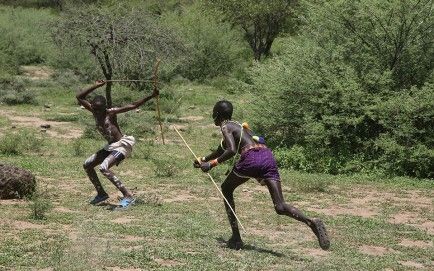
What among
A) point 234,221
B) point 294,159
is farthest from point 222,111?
point 294,159

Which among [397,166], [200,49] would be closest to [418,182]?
[397,166]

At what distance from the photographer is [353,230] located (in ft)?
28.6

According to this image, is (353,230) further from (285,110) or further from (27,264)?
(285,110)

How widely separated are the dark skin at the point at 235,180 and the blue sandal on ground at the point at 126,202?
2.19m

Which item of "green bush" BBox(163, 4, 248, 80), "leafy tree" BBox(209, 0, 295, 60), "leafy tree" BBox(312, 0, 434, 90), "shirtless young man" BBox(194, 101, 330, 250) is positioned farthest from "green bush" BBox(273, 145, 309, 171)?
"leafy tree" BBox(209, 0, 295, 60)

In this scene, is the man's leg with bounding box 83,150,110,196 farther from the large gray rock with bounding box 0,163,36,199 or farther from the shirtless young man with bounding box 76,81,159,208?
the large gray rock with bounding box 0,163,36,199

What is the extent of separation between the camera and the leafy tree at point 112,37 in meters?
19.4

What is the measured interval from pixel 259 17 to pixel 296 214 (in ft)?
93.3

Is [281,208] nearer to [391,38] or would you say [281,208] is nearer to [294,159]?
[294,159]

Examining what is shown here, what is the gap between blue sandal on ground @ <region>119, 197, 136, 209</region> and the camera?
9.05 m

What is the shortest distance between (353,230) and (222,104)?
282cm

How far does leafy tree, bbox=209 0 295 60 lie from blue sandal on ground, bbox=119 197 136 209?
25.2 metres

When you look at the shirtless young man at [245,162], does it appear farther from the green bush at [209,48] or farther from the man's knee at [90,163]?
the green bush at [209,48]

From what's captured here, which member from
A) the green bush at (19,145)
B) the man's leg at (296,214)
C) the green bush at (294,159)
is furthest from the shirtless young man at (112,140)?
the green bush at (294,159)
